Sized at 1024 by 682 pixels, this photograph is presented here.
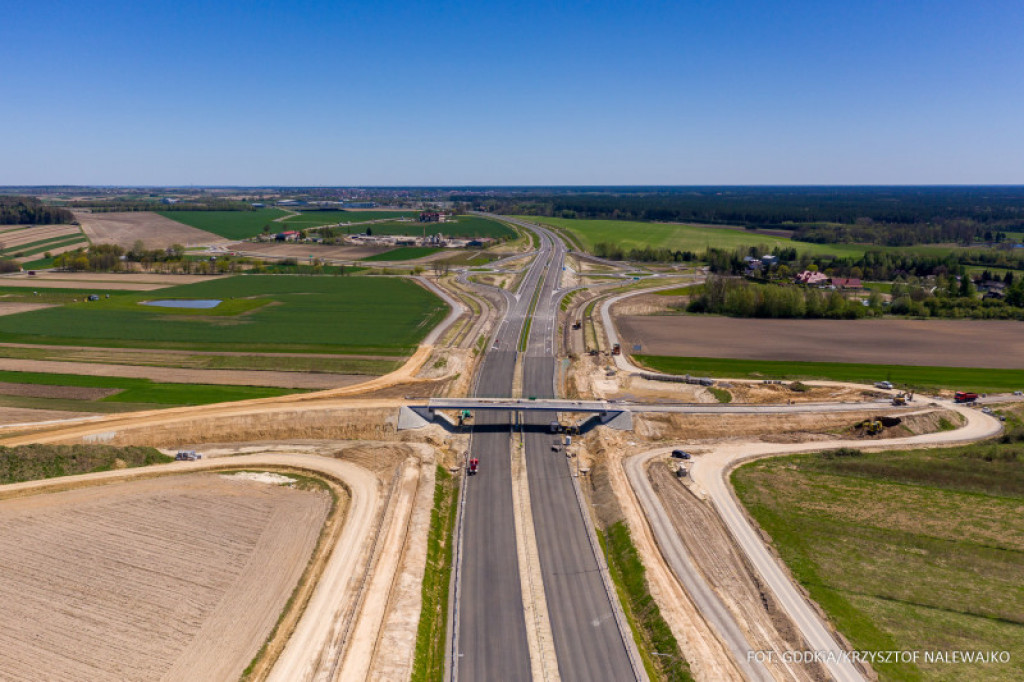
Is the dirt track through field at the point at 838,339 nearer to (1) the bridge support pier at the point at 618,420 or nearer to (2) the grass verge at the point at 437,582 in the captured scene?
(1) the bridge support pier at the point at 618,420

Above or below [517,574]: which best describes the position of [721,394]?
above

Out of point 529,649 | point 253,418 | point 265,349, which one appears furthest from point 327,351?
point 529,649

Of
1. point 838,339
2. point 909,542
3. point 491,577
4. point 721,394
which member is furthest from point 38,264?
point 909,542

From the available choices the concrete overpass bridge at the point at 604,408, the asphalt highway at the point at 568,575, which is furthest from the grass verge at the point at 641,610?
the concrete overpass bridge at the point at 604,408

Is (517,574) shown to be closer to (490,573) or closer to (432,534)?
(490,573)

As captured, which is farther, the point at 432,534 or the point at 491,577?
the point at 432,534

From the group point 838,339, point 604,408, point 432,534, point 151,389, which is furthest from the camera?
point 838,339
